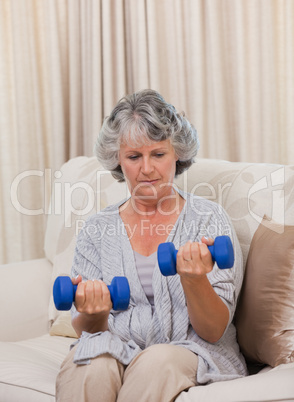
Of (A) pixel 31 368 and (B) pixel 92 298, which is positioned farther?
(A) pixel 31 368

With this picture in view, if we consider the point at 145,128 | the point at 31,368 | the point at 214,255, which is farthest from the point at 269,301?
the point at 31,368

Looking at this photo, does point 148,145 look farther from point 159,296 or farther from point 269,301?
→ point 269,301

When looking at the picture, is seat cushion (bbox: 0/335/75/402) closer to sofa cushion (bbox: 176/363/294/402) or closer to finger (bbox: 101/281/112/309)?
finger (bbox: 101/281/112/309)

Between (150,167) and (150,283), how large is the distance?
33 centimetres


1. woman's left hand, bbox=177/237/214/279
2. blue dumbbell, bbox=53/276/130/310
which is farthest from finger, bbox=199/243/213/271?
blue dumbbell, bbox=53/276/130/310

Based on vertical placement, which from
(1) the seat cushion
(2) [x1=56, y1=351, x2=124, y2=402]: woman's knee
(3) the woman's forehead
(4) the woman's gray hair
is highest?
(4) the woman's gray hair

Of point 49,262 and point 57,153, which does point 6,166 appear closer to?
point 57,153

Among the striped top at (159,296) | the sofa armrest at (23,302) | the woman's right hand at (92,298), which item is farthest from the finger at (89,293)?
the sofa armrest at (23,302)

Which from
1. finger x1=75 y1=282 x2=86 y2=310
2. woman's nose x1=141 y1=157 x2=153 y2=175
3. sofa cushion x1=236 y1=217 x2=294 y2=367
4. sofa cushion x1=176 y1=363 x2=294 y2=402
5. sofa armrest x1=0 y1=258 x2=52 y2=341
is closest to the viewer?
sofa cushion x1=176 y1=363 x2=294 y2=402

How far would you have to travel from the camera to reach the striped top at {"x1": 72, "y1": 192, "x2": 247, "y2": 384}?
1.54m

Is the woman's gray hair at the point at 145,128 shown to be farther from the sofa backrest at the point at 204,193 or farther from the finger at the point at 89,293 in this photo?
the finger at the point at 89,293

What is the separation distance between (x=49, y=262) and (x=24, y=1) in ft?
5.16

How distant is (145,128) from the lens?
1.76m

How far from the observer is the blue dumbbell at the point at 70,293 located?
1444 millimetres
